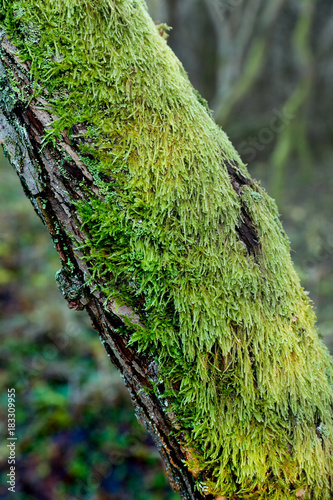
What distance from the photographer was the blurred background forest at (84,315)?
157 inches

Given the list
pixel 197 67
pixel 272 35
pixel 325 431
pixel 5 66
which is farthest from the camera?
pixel 197 67

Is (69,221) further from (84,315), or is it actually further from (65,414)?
(84,315)

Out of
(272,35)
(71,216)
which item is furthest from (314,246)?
(71,216)

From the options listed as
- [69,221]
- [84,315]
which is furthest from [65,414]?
[69,221]

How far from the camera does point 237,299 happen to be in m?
1.23

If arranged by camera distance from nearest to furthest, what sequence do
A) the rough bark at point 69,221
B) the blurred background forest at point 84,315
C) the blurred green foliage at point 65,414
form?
the rough bark at point 69,221 → the blurred green foliage at point 65,414 → the blurred background forest at point 84,315

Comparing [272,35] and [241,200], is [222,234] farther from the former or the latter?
[272,35]

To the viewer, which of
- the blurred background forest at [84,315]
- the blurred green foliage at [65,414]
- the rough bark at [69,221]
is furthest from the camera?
the blurred background forest at [84,315]

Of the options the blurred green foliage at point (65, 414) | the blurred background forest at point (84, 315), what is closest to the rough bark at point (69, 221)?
the blurred background forest at point (84, 315)

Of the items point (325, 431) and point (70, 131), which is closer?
point (70, 131)

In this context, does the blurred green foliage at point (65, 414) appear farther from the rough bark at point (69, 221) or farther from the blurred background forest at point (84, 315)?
the rough bark at point (69, 221)

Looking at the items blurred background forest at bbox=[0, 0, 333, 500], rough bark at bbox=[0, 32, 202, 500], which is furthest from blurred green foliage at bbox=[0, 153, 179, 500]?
rough bark at bbox=[0, 32, 202, 500]

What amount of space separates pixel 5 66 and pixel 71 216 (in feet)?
1.64

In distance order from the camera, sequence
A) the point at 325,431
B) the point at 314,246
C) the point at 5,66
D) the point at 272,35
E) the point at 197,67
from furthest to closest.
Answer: the point at 197,67 → the point at 272,35 → the point at 314,246 → the point at 325,431 → the point at 5,66
